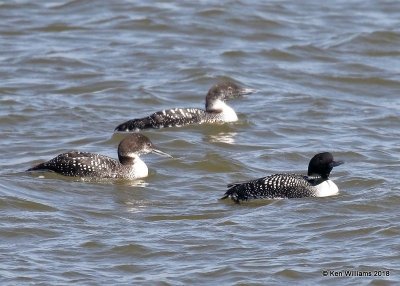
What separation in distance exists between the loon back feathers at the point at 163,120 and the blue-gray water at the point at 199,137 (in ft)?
0.37

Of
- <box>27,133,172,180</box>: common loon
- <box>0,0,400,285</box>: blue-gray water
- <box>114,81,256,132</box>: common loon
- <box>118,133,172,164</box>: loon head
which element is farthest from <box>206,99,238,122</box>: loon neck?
<box>118,133,172,164</box>: loon head

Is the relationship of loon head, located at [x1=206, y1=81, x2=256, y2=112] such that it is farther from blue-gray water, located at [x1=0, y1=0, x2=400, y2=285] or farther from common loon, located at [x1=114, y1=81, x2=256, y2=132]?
blue-gray water, located at [x1=0, y1=0, x2=400, y2=285]

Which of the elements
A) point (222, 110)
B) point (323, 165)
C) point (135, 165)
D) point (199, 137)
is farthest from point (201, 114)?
point (323, 165)

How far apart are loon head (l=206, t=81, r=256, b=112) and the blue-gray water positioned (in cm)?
31

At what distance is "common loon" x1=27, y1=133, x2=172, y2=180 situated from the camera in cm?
1409

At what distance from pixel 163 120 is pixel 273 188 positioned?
3817mm

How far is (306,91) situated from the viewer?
18953 millimetres

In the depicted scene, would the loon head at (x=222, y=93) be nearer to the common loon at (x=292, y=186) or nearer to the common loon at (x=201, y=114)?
the common loon at (x=201, y=114)

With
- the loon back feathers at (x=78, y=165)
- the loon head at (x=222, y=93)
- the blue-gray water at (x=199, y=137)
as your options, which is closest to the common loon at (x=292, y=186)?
the blue-gray water at (x=199, y=137)

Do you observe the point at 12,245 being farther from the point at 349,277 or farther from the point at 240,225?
the point at 349,277

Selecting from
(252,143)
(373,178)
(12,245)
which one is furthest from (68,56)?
(12,245)

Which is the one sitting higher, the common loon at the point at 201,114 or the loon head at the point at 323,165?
the loon head at the point at 323,165

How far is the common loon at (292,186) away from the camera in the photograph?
13.0m

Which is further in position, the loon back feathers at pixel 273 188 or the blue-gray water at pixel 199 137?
the loon back feathers at pixel 273 188
